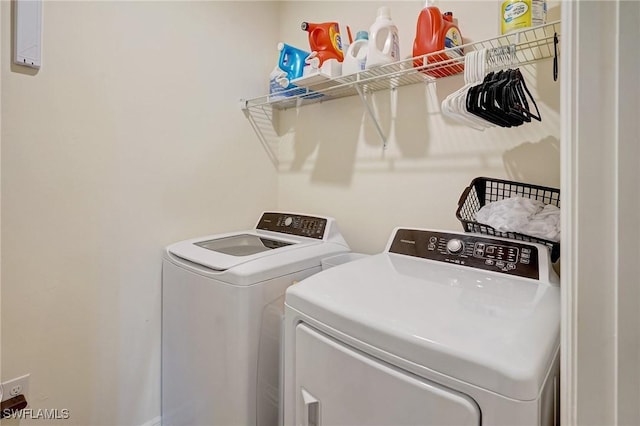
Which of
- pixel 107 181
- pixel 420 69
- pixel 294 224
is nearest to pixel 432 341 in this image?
pixel 420 69

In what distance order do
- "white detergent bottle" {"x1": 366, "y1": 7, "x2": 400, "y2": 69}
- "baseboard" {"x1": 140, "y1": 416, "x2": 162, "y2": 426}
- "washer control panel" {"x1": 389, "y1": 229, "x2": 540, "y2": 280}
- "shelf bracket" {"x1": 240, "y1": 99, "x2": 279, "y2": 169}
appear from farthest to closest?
1. "shelf bracket" {"x1": 240, "y1": 99, "x2": 279, "y2": 169}
2. "baseboard" {"x1": 140, "y1": 416, "x2": 162, "y2": 426}
3. "white detergent bottle" {"x1": 366, "y1": 7, "x2": 400, "y2": 69}
4. "washer control panel" {"x1": 389, "y1": 229, "x2": 540, "y2": 280}

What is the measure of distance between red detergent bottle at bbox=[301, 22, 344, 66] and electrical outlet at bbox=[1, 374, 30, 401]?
1754 mm

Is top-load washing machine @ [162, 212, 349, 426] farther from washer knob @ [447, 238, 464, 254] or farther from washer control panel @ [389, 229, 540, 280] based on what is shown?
washer knob @ [447, 238, 464, 254]

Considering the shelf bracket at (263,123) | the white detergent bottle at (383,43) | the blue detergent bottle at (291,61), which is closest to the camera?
the white detergent bottle at (383,43)

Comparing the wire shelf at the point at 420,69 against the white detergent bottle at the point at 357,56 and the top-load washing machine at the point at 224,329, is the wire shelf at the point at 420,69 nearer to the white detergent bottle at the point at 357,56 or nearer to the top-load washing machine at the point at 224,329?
the white detergent bottle at the point at 357,56

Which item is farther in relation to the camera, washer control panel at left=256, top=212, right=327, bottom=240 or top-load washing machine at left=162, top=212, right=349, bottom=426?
washer control panel at left=256, top=212, right=327, bottom=240

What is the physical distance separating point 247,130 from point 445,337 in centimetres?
162

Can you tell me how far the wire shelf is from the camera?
1103mm

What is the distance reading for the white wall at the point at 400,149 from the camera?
4.04 feet

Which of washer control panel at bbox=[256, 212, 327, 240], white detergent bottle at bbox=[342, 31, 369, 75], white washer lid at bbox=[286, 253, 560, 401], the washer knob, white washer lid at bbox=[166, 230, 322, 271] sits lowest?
white washer lid at bbox=[286, 253, 560, 401]

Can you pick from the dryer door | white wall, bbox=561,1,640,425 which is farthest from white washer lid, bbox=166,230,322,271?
white wall, bbox=561,1,640,425

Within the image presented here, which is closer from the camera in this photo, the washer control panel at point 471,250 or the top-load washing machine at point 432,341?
the top-load washing machine at point 432,341

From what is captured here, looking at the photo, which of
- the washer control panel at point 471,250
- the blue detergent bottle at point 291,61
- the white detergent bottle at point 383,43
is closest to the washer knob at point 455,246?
the washer control panel at point 471,250

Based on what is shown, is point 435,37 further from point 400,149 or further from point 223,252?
point 223,252
